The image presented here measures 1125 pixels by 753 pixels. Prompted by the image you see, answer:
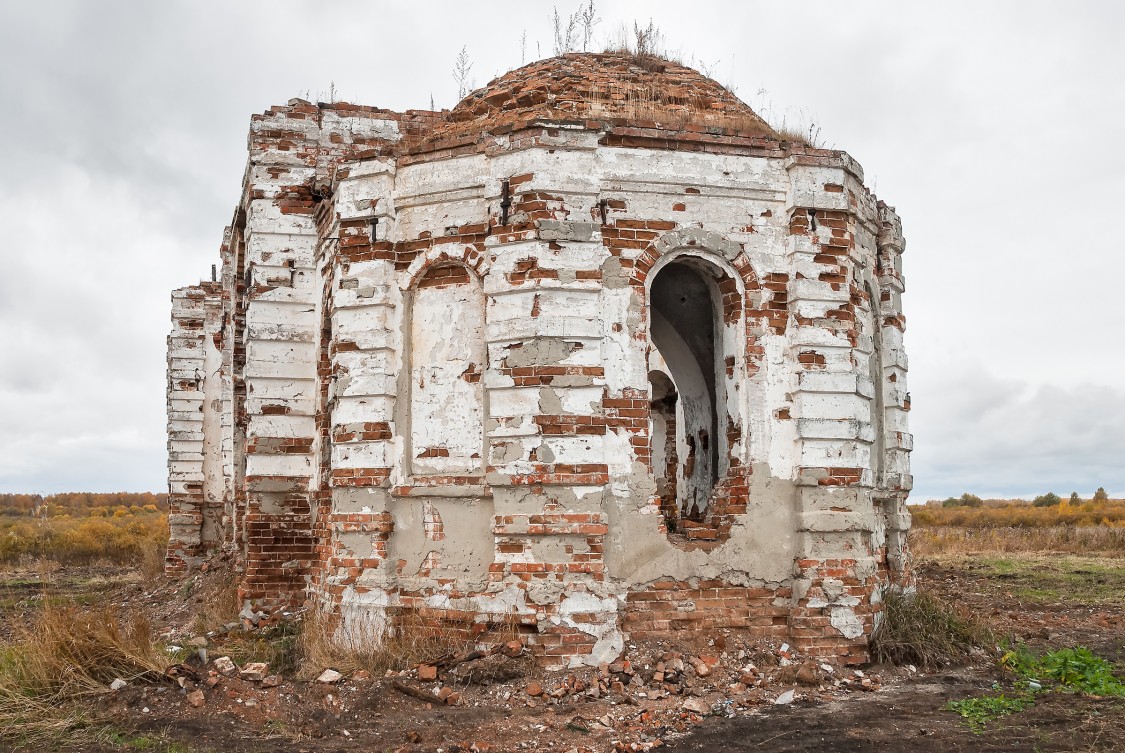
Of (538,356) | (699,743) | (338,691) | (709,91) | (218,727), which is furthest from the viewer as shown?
(709,91)

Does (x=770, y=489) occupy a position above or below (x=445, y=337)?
below

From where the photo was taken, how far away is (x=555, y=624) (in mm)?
7336

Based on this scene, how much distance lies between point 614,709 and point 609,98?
5751mm

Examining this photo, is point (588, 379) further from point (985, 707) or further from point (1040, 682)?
point (1040, 682)

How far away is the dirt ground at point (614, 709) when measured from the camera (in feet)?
19.9

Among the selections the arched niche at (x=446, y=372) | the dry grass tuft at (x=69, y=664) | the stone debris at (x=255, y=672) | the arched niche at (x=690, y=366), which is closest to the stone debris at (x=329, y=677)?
the stone debris at (x=255, y=672)

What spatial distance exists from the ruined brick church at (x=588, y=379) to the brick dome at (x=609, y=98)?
0.04 metres

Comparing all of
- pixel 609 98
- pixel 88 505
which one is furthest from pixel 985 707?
pixel 88 505

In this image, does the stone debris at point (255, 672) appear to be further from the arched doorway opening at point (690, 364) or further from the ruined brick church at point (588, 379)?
the arched doorway opening at point (690, 364)

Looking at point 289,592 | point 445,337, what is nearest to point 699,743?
point 445,337

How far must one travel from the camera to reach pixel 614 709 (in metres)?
6.66

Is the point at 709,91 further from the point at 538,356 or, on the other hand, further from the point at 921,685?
the point at 921,685

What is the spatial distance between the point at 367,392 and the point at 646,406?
2527 millimetres

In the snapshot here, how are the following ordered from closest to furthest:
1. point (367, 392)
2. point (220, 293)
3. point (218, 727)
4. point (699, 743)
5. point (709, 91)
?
point (699, 743) < point (218, 727) < point (367, 392) < point (709, 91) < point (220, 293)
